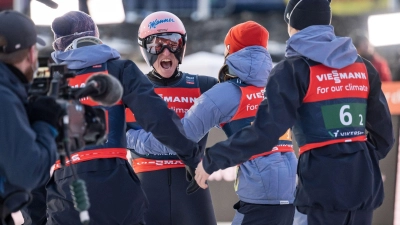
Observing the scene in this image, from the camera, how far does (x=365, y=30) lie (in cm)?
1348

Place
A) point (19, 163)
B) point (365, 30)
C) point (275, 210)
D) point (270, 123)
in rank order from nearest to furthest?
point (19, 163) → point (270, 123) → point (275, 210) → point (365, 30)

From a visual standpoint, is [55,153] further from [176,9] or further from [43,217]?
[176,9]

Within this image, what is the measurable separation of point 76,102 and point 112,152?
1.03 m

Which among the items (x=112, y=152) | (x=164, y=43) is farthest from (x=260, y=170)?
(x=164, y=43)

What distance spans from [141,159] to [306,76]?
1.35m

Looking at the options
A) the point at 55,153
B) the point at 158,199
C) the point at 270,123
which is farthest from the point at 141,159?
the point at 55,153

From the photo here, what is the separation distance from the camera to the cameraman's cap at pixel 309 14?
14.7ft

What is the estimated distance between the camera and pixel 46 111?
3.35m

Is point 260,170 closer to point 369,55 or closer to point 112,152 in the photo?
point 112,152

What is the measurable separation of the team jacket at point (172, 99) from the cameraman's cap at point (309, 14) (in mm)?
1013

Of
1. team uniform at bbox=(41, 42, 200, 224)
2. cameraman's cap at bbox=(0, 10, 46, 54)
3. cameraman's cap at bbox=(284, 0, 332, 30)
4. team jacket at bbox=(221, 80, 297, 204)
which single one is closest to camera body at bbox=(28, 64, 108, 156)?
cameraman's cap at bbox=(0, 10, 46, 54)

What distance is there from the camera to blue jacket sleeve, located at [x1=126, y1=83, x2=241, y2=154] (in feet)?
16.2

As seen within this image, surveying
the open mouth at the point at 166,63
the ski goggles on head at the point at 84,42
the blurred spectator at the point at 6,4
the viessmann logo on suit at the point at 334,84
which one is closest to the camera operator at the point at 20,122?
the ski goggles on head at the point at 84,42

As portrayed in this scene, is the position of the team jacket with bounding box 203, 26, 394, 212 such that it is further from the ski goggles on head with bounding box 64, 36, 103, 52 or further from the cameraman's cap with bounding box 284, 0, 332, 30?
the ski goggles on head with bounding box 64, 36, 103, 52
